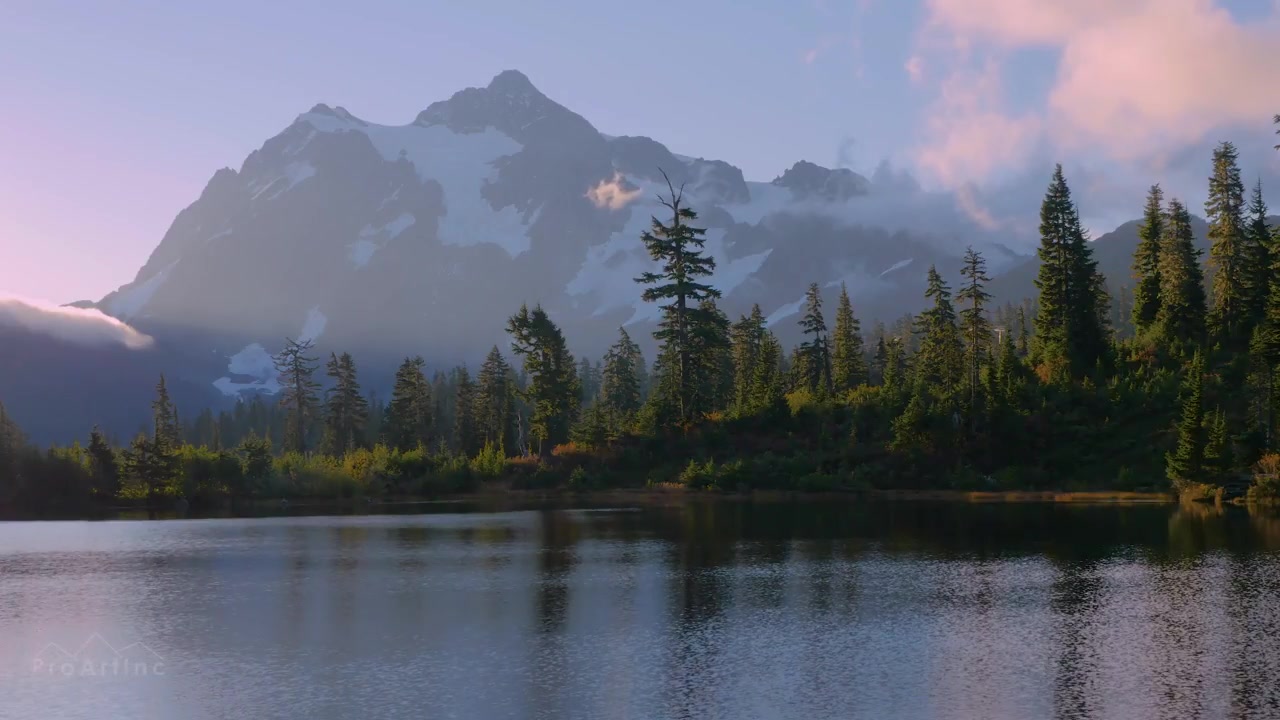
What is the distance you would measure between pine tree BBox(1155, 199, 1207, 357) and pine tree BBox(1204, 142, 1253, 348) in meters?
1.81

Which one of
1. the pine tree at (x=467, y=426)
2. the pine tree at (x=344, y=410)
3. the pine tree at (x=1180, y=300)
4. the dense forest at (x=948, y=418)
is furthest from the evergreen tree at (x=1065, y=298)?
the pine tree at (x=344, y=410)

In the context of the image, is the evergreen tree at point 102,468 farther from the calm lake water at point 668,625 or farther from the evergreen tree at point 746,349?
the evergreen tree at point 746,349

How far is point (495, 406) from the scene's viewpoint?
442ft

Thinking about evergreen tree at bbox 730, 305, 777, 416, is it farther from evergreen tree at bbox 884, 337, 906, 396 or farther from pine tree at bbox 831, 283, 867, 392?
evergreen tree at bbox 884, 337, 906, 396

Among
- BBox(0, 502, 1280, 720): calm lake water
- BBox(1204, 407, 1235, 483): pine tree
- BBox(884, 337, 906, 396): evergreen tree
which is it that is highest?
BBox(884, 337, 906, 396): evergreen tree

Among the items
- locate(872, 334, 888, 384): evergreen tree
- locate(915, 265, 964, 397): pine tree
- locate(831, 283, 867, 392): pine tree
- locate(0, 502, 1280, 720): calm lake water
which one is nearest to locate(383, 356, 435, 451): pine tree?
locate(831, 283, 867, 392): pine tree

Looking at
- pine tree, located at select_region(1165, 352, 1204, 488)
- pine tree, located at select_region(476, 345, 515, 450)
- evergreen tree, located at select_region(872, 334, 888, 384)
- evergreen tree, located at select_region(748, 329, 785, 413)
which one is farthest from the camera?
evergreen tree, located at select_region(872, 334, 888, 384)

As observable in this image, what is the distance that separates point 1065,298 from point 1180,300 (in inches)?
413

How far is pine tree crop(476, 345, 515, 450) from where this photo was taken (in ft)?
434

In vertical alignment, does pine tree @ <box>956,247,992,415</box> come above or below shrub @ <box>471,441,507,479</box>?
above

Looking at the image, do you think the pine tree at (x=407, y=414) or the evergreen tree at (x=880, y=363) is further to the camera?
the evergreen tree at (x=880, y=363)

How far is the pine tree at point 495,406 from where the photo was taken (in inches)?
5212

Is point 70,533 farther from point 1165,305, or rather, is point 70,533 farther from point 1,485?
point 1165,305

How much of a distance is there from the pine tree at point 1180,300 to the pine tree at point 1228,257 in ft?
Answer: 5.95
